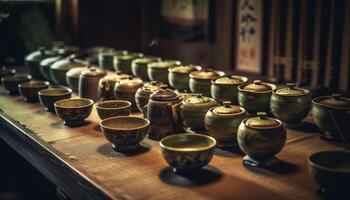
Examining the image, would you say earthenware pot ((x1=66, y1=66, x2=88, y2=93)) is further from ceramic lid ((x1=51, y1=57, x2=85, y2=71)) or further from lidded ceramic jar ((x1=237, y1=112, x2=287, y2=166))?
lidded ceramic jar ((x1=237, y1=112, x2=287, y2=166))

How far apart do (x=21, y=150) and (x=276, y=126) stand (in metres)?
1.69

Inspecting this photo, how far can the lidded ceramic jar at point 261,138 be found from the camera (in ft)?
6.34

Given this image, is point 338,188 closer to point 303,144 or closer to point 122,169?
point 303,144

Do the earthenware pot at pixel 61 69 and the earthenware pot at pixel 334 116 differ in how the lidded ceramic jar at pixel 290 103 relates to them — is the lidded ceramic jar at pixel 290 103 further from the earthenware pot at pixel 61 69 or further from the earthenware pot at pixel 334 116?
the earthenware pot at pixel 61 69

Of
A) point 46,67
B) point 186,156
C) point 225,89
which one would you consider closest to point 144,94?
point 225,89

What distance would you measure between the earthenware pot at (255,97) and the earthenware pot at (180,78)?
66cm

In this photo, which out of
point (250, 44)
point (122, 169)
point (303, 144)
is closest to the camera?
point (122, 169)

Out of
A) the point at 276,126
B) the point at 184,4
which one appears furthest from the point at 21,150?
the point at 184,4

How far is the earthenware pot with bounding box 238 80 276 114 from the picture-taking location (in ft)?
8.40

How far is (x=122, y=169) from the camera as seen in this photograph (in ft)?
6.59

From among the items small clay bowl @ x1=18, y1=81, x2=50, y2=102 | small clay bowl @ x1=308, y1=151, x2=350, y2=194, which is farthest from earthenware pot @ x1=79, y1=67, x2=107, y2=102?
small clay bowl @ x1=308, y1=151, x2=350, y2=194

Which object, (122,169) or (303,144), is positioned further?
(303,144)

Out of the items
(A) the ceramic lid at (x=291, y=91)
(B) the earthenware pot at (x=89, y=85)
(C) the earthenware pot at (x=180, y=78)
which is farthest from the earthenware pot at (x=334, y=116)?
(B) the earthenware pot at (x=89, y=85)

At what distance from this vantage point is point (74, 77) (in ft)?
11.5
